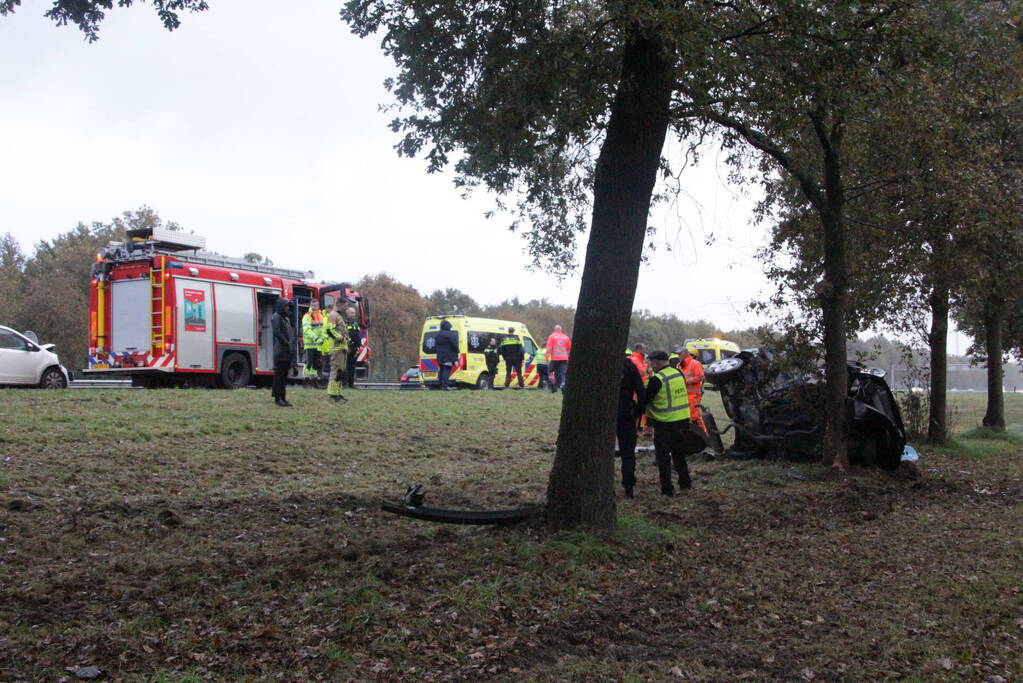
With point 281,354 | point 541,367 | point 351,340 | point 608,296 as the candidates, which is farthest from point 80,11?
point 541,367

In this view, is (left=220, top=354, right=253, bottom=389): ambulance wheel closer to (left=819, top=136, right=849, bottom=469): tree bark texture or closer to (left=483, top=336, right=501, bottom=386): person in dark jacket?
(left=483, top=336, right=501, bottom=386): person in dark jacket

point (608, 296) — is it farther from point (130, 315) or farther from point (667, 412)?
point (130, 315)

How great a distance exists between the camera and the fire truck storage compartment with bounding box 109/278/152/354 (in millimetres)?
20688

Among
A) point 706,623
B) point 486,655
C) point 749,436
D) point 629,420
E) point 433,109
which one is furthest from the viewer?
point 749,436

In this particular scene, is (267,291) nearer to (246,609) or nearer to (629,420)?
(629,420)

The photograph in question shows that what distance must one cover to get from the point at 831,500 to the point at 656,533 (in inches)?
143

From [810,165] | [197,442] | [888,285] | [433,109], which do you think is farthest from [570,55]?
[888,285]

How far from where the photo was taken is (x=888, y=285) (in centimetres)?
1405

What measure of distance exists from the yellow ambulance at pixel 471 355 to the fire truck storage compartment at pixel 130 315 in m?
10.8

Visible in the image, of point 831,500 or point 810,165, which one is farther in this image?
point 810,165

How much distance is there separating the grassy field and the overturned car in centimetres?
79

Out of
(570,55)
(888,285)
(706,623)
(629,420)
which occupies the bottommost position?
(706,623)

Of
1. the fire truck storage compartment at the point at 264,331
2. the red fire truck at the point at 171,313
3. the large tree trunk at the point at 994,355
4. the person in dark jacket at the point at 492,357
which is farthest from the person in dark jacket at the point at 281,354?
the person in dark jacket at the point at 492,357

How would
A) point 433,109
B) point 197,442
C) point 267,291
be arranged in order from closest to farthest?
point 433,109, point 197,442, point 267,291
